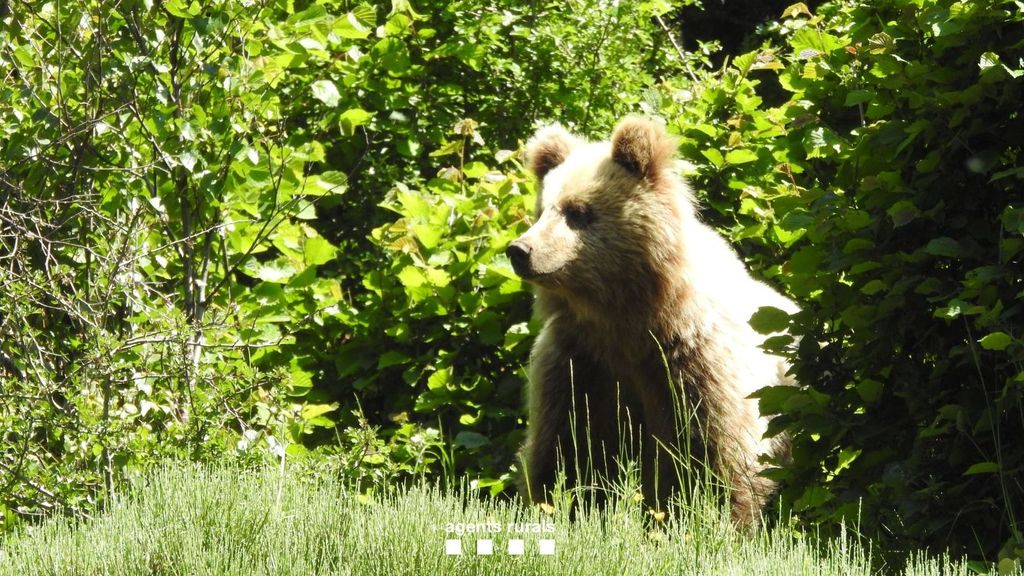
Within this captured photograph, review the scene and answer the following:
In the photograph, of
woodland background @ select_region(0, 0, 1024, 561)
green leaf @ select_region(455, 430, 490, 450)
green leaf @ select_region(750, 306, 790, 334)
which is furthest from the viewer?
green leaf @ select_region(455, 430, 490, 450)

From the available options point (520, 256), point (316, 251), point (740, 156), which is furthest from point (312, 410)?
point (740, 156)

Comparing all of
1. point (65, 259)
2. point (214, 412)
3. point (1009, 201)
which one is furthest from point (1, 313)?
point (1009, 201)

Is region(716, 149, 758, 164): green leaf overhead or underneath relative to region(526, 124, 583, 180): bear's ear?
overhead


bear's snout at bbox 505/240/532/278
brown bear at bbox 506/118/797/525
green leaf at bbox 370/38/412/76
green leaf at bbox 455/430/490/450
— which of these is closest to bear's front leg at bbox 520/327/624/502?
brown bear at bbox 506/118/797/525

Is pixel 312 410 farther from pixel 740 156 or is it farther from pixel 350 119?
pixel 740 156

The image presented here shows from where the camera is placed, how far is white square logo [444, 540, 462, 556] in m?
3.59

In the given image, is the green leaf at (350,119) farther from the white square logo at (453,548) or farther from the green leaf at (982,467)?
the green leaf at (982,467)

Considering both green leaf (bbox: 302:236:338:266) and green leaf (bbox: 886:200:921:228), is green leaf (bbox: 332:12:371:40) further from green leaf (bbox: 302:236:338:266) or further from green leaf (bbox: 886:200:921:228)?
green leaf (bbox: 886:200:921:228)

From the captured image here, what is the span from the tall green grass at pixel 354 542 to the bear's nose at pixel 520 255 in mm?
1284

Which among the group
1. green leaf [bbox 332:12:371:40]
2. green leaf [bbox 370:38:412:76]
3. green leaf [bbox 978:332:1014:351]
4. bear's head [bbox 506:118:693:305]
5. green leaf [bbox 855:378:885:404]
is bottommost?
green leaf [bbox 855:378:885:404]

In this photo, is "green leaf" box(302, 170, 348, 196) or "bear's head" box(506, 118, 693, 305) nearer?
"bear's head" box(506, 118, 693, 305)

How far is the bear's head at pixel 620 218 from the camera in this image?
5.32m

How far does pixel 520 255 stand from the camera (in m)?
5.09

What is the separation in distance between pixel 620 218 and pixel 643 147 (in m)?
0.32
